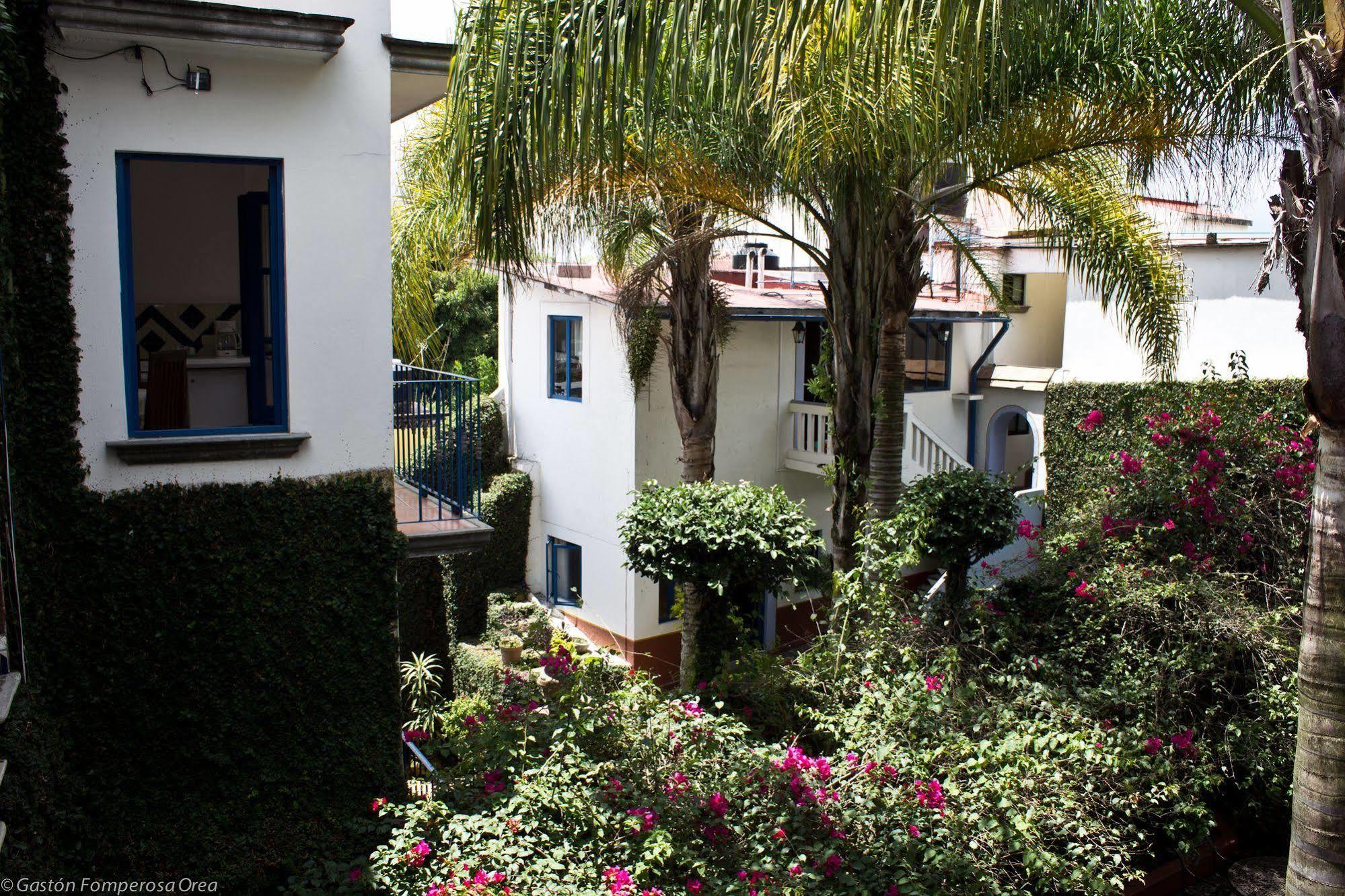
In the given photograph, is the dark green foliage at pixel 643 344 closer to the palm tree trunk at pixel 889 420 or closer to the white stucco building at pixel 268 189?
the palm tree trunk at pixel 889 420

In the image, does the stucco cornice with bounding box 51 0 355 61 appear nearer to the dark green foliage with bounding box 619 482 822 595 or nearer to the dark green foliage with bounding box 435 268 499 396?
the dark green foliage with bounding box 619 482 822 595

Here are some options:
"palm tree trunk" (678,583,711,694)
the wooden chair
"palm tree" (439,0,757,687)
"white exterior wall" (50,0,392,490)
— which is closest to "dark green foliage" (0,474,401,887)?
"white exterior wall" (50,0,392,490)

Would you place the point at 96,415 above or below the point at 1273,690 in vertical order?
above

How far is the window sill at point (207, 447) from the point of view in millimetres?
6223

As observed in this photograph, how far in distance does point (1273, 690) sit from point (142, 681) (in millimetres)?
7861

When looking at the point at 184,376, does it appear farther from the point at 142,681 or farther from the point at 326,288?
the point at 142,681

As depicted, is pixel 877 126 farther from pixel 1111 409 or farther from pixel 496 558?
pixel 496 558

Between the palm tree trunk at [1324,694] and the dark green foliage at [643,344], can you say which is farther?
the dark green foliage at [643,344]

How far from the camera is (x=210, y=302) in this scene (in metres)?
10.1

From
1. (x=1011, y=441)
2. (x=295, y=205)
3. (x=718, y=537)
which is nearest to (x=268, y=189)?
(x=295, y=205)

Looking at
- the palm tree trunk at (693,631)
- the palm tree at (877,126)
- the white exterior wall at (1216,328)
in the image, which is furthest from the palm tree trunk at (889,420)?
the white exterior wall at (1216,328)

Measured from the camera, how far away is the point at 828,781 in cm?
682

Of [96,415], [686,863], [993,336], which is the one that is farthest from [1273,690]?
[993,336]

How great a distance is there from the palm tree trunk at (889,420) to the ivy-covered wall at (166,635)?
218 inches
